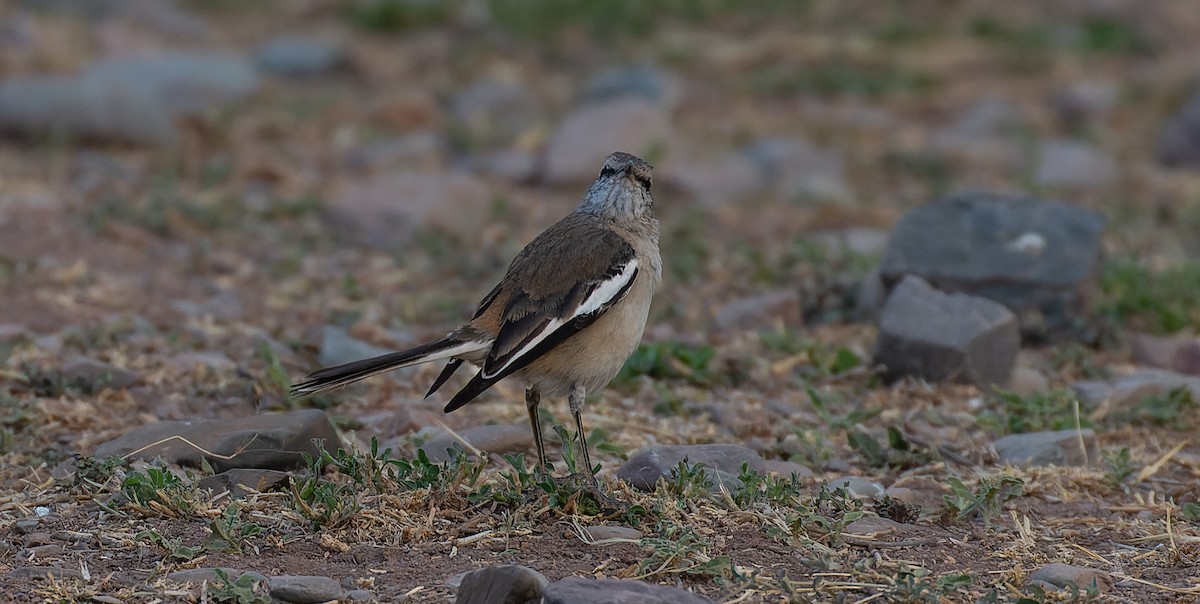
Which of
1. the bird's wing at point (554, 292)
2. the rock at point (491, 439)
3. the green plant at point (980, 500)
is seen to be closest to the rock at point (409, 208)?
the rock at point (491, 439)

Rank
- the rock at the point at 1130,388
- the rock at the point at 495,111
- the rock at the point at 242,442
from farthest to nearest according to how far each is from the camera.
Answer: the rock at the point at 495,111 < the rock at the point at 1130,388 < the rock at the point at 242,442

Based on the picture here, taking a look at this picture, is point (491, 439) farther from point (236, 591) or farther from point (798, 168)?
point (798, 168)

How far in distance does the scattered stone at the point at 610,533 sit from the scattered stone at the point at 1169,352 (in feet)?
12.1

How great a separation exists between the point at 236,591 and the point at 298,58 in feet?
31.8

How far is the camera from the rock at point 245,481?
206 inches

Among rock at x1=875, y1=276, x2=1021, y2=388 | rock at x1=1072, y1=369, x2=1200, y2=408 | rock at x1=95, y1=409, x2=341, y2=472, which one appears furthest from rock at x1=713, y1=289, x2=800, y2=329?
rock at x1=95, y1=409, x2=341, y2=472

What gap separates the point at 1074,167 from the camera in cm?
1147

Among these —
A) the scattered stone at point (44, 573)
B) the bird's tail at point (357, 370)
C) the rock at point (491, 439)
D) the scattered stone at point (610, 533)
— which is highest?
the bird's tail at point (357, 370)

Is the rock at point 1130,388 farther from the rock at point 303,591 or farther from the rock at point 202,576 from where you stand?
the rock at point 202,576

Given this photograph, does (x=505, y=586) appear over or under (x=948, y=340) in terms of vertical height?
over

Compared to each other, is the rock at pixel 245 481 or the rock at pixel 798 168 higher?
the rock at pixel 245 481

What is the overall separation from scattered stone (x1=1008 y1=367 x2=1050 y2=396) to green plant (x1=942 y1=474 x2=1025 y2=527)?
1.72m

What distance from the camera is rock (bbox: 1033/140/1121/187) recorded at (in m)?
11.3

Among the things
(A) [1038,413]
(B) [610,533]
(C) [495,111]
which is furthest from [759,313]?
(C) [495,111]
